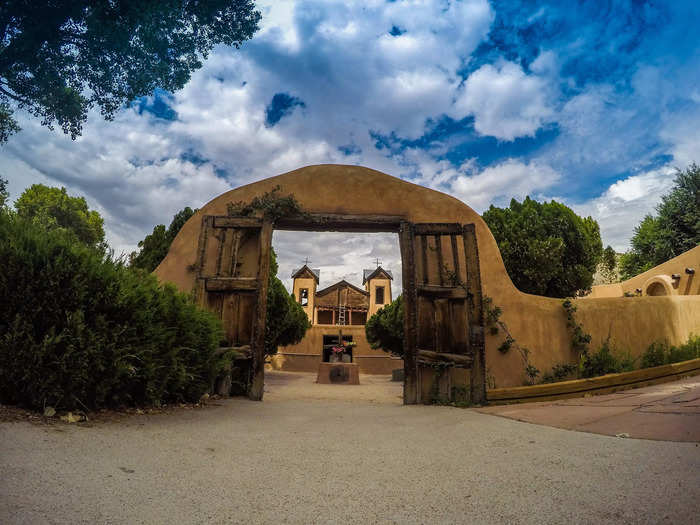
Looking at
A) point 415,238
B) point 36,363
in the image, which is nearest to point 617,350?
point 415,238

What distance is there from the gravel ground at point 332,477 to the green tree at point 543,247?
24.7 ft

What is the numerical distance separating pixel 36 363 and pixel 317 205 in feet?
15.5

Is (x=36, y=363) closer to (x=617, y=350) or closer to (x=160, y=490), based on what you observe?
A: (x=160, y=490)

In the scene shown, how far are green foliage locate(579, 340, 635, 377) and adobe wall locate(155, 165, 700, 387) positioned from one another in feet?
0.80

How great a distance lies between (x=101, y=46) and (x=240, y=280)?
332 inches

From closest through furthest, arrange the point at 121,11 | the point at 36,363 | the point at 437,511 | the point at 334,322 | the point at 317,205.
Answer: the point at 437,511 → the point at 36,363 → the point at 317,205 → the point at 121,11 → the point at 334,322

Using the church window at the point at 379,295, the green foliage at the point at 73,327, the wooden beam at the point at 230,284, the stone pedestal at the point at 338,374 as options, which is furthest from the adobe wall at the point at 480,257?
the church window at the point at 379,295

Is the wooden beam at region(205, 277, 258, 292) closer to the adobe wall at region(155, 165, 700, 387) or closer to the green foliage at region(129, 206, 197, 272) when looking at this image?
the adobe wall at region(155, 165, 700, 387)

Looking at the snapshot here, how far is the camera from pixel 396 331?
13445 millimetres

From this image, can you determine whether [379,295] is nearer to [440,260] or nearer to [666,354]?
[666,354]

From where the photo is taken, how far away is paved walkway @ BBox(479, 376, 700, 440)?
2.81 m

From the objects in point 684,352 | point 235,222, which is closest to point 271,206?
point 235,222

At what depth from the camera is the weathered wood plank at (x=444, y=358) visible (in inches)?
234

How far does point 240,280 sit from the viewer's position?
6234 mm
